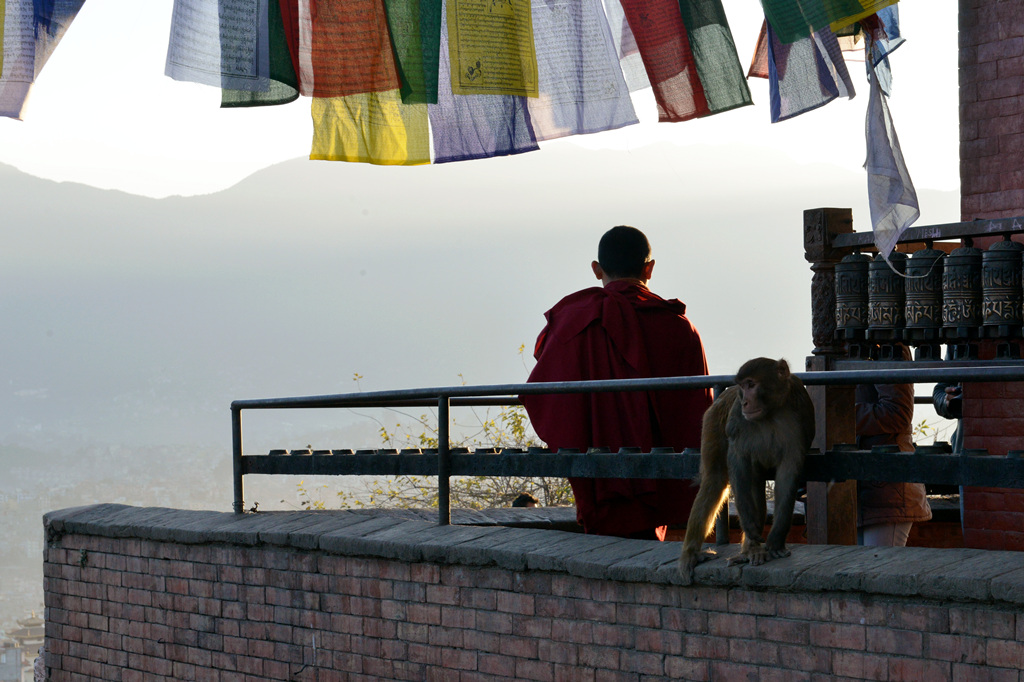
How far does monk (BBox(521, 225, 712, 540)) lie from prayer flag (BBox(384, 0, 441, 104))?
178 centimetres

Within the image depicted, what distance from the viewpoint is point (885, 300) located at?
5.84m

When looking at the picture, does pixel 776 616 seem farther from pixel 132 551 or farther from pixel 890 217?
pixel 132 551

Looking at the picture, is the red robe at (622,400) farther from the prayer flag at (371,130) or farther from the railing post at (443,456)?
the prayer flag at (371,130)

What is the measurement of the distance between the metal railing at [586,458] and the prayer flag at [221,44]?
1.68 m

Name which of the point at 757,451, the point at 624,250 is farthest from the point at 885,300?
the point at 757,451

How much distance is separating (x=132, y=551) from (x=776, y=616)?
419 centimetres

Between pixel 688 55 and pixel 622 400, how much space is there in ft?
6.92

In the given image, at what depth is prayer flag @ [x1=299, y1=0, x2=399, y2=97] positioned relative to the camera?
6695 millimetres

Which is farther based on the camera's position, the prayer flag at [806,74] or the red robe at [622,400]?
the prayer flag at [806,74]

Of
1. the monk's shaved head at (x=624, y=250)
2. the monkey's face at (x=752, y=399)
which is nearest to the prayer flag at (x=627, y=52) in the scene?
the monk's shaved head at (x=624, y=250)

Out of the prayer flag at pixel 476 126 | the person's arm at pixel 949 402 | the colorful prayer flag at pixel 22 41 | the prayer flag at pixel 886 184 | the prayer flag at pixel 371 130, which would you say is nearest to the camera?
the prayer flag at pixel 886 184

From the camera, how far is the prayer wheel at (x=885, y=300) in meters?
5.84

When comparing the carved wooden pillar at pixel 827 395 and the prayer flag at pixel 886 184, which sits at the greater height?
the prayer flag at pixel 886 184

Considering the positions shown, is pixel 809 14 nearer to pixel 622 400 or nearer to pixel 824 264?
pixel 824 264
